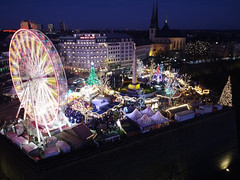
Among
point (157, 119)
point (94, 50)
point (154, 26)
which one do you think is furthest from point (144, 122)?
point (154, 26)

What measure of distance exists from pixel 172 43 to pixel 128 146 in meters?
64.5

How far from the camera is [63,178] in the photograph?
12930 mm

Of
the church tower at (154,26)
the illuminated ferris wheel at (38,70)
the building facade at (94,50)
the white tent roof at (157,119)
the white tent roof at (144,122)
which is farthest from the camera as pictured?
the church tower at (154,26)

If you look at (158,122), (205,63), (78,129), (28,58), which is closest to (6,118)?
(28,58)

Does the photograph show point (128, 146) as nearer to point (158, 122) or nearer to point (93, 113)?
point (158, 122)

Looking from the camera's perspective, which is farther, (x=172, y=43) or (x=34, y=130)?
(x=172, y=43)

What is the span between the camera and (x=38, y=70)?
656 inches

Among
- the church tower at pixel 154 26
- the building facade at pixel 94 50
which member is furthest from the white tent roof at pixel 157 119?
the church tower at pixel 154 26

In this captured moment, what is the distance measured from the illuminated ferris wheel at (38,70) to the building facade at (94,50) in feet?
108

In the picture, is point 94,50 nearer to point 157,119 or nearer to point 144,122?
point 157,119

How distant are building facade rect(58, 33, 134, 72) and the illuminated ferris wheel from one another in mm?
32871

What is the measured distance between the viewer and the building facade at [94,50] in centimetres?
5019

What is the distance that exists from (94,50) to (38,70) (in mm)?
34418

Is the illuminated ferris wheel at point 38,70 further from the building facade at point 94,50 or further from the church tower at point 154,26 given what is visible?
the church tower at point 154,26
